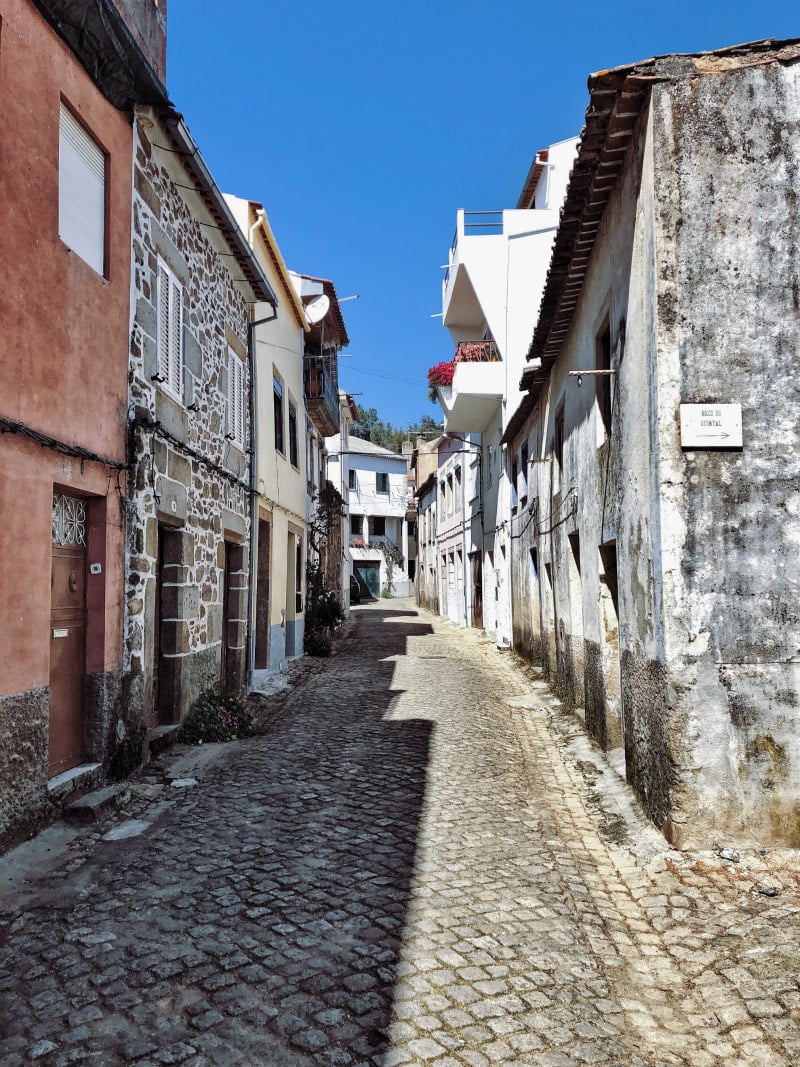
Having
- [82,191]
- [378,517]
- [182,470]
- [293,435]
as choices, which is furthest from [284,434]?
[378,517]

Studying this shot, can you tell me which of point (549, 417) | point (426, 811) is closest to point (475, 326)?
point (549, 417)

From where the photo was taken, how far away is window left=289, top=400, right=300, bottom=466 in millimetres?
15555

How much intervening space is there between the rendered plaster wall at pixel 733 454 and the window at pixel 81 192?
404cm

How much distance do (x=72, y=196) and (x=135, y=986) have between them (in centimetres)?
511

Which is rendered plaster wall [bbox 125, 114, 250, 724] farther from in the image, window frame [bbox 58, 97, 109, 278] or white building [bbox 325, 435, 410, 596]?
white building [bbox 325, 435, 410, 596]

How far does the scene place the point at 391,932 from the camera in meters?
3.97

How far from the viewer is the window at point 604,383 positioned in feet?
25.9

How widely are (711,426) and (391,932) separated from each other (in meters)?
3.46

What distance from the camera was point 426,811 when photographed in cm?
600

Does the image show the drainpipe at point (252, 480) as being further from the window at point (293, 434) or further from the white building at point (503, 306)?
the white building at point (503, 306)

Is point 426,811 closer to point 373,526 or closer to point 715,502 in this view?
point 715,502

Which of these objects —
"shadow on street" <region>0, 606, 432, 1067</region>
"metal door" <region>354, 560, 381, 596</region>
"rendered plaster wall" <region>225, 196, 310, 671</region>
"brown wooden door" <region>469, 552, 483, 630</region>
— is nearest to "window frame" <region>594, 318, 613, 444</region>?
Answer: "shadow on street" <region>0, 606, 432, 1067</region>

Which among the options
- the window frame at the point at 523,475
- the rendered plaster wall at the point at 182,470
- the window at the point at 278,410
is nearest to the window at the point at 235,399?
the rendered plaster wall at the point at 182,470

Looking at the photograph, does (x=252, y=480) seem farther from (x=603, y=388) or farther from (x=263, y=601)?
(x=603, y=388)
